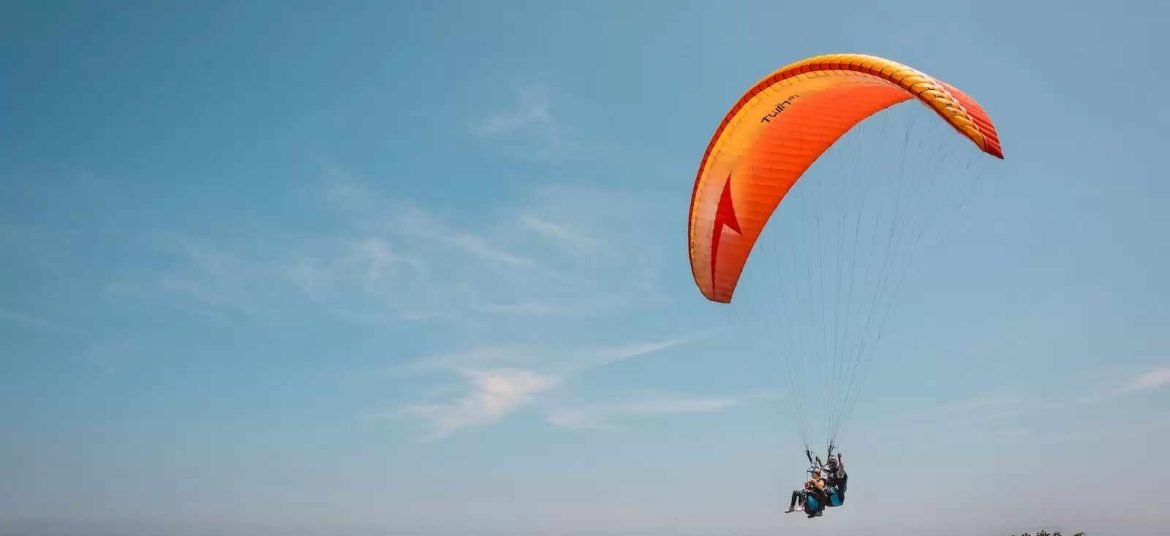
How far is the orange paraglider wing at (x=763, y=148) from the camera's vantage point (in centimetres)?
1931

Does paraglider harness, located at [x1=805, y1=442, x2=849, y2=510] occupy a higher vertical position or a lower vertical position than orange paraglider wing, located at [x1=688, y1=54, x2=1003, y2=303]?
lower

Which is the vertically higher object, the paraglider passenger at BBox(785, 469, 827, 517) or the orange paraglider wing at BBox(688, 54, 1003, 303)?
the orange paraglider wing at BBox(688, 54, 1003, 303)

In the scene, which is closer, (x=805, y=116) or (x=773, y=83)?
(x=773, y=83)

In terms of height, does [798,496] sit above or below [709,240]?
below

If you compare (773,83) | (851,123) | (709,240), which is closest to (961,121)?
(773,83)

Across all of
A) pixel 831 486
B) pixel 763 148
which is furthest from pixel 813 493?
pixel 763 148

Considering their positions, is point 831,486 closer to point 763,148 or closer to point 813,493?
point 813,493

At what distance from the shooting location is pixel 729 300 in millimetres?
23750

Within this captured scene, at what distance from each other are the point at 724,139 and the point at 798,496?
353 inches

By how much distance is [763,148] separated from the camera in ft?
70.6

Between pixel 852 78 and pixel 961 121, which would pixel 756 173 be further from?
pixel 961 121

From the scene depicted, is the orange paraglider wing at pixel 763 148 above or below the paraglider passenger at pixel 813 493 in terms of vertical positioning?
above

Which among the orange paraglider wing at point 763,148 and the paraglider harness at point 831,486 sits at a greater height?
the orange paraglider wing at point 763,148

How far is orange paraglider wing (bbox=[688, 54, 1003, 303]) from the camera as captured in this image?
1931 centimetres
